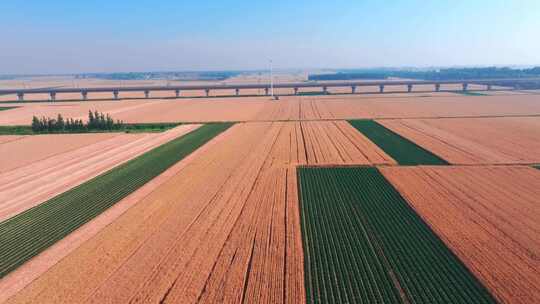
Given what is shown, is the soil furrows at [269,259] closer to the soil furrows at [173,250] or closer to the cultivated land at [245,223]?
the cultivated land at [245,223]

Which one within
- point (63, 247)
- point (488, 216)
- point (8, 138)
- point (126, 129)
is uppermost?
point (126, 129)

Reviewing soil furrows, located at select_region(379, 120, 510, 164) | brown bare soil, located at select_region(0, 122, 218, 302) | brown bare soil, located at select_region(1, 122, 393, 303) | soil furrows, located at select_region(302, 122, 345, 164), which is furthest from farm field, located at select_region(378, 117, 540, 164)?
brown bare soil, located at select_region(0, 122, 218, 302)

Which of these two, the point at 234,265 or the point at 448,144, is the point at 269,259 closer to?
the point at 234,265

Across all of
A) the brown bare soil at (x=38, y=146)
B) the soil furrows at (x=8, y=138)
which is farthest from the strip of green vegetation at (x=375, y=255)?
the soil furrows at (x=8, y=138)

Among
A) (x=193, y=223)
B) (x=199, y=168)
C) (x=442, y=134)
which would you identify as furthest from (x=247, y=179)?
(x=442, y=134)

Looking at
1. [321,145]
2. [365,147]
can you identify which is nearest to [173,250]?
[321,145]

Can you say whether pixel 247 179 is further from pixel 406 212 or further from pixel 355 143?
pixel 355 143
